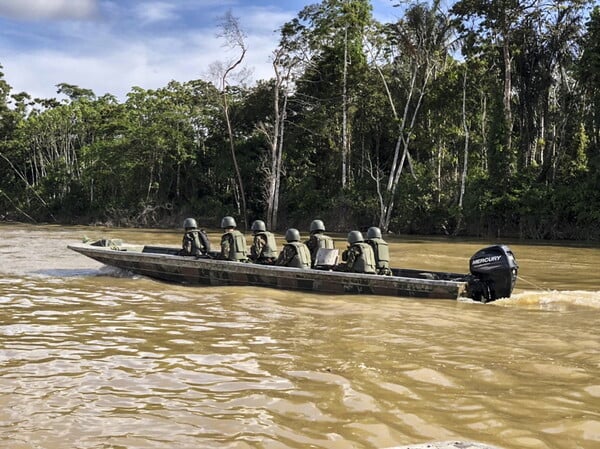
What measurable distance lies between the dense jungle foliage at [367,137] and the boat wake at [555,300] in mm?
16227

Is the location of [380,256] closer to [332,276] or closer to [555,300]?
[332,276]

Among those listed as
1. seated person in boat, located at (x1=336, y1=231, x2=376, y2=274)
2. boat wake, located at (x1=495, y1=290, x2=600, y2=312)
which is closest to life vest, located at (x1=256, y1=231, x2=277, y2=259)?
seated person in boat, located at (x1=336, y1=231, x2=376, y2=274)

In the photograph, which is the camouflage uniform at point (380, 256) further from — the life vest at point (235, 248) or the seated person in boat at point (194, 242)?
the seated person in boat at point (194, 242)

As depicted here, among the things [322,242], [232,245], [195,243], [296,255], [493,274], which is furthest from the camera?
[195,243]

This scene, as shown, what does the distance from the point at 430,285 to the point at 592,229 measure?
18.2 metres

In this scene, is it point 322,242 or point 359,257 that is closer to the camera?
point 359,257

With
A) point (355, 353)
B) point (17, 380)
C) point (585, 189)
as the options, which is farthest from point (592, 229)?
point (17, 380)

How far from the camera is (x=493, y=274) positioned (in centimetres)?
908

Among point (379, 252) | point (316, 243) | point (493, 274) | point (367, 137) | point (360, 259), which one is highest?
point (367, 137)

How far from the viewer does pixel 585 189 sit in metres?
24.7

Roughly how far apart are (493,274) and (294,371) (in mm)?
4806

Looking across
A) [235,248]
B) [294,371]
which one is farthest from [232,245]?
[294,371]

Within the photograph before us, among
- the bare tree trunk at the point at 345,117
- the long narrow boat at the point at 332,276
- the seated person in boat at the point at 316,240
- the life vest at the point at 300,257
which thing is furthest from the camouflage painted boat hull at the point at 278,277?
the bare tree trunk at the point at 345,117

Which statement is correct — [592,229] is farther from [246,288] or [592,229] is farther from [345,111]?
[246,288]
